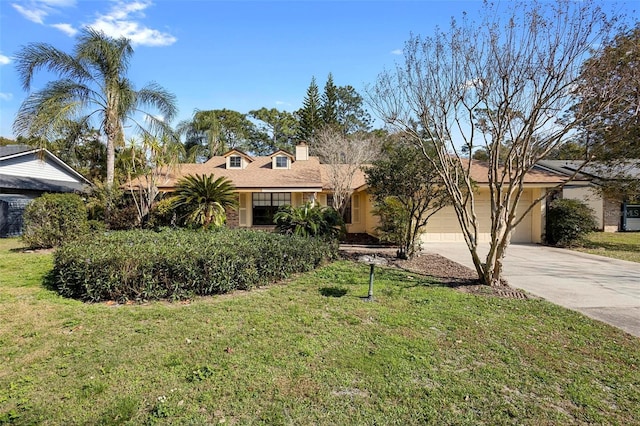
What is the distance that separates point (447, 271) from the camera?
841cm

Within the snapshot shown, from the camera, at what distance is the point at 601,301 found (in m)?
5.96

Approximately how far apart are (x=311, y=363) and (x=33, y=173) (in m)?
23.2

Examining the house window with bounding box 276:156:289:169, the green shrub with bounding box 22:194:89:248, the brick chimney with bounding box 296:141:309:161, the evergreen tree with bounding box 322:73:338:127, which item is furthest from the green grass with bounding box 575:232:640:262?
the evergreen tree with bounding box 322:73:338:127

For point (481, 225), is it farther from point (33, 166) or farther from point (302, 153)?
point (33, 166)

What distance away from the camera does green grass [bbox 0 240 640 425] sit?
9.09ft

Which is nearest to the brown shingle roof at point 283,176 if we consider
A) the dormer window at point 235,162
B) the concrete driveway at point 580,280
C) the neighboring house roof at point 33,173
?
the dormer window at point 235,162

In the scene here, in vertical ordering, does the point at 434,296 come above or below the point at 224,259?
below

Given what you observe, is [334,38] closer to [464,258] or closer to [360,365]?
[464,258]

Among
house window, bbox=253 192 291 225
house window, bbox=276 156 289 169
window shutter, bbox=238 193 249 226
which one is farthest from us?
house window, bbox=276 156 289 169

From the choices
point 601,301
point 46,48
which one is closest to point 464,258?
point 601,301

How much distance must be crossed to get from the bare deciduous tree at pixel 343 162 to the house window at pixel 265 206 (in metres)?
2.69

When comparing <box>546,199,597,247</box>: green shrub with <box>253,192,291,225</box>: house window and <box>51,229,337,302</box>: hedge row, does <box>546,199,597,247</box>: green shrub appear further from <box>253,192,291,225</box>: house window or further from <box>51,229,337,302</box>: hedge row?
<box>51,229,337,302</box>: hedge row

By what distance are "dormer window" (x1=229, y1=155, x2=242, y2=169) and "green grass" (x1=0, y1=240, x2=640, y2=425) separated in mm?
13446

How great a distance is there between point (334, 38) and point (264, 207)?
9.65 metres
